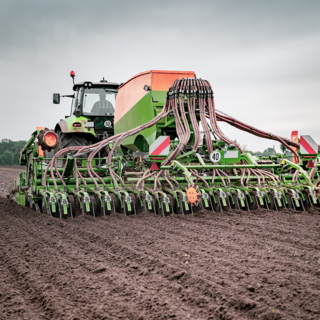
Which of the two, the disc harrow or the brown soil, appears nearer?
the brown soil

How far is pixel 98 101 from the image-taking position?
8586 millimetres

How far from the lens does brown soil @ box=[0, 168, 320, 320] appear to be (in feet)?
6.96

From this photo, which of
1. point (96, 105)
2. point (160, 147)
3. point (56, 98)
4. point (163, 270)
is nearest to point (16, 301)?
point (163, 270)

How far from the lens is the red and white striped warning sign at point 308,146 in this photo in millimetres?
5887

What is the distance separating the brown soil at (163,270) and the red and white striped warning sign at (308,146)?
172cm

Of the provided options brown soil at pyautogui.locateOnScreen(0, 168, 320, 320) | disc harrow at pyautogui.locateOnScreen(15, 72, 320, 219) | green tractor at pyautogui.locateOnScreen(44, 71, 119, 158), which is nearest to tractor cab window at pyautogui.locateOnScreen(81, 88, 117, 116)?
Answer: green tractor at pyautogui.locateOnScreen(44, 71, 119, 158)

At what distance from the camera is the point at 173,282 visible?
252 cm

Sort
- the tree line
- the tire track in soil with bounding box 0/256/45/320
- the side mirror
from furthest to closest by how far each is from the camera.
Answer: the tree line → the side mirror → the tire track in soil with bounding box 0/256/45/320

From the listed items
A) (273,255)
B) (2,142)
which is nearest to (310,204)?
(273,255)

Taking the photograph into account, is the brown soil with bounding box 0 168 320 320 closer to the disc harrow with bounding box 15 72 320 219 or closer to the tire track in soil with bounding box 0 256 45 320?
the tire track in soil with bounding box 0 256 45 320

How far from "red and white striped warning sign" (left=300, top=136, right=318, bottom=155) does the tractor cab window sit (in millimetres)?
4355

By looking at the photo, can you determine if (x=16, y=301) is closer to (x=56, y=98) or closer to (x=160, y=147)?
(x=160, y=147)

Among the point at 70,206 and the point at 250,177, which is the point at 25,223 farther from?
the point at 250,177

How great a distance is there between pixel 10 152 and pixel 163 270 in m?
35.7
